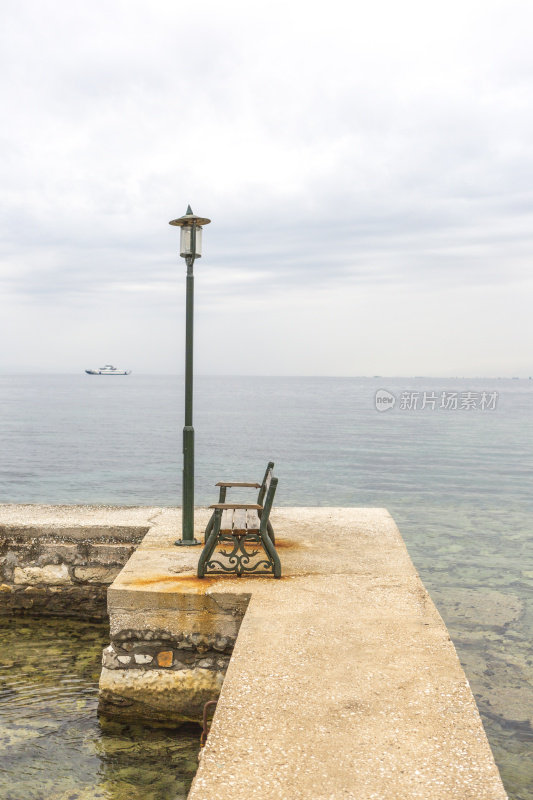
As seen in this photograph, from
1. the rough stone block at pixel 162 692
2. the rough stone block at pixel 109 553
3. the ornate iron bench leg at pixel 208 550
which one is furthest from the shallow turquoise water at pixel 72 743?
the ornate iron bench leg at pixel 208 550

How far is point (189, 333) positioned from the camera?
6598 millimetres

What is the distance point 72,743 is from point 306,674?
2.09 m

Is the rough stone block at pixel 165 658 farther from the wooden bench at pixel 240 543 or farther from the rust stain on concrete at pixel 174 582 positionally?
the wooden bench at pixel 240 543

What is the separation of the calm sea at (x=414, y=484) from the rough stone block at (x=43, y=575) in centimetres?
420

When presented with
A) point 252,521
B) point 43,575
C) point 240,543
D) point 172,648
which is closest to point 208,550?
point 240,543

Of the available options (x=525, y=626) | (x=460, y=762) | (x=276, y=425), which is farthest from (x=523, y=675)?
(x=276, y=425)

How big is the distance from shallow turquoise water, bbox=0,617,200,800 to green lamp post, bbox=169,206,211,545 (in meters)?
1.49

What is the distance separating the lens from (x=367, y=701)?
3482 millimetres

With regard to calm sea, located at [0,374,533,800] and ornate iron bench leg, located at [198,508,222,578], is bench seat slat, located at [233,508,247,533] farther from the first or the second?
calm sea, located at [0,374,533,800]

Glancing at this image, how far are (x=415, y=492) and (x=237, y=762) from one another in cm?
1634

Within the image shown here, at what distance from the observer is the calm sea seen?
670 centimetres

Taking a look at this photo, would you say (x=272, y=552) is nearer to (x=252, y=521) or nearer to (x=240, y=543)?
(x=240, y=543)

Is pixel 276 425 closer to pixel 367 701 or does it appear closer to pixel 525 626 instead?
pixel 525 626

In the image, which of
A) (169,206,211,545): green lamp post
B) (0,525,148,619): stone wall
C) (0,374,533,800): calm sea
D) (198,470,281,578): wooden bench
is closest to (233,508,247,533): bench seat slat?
(198,470,281,578): wooden bench
